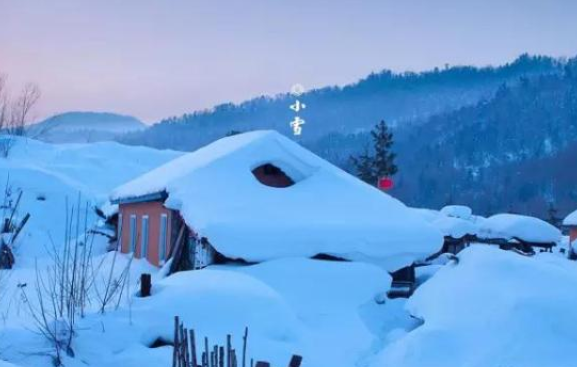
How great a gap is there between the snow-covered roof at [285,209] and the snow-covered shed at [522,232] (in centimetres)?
1774

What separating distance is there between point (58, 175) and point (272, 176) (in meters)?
23.4

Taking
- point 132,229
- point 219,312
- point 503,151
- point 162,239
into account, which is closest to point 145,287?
point 219,312

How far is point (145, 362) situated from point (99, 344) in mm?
726

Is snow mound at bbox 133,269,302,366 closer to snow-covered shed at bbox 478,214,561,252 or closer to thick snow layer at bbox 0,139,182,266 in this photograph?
thick snow layer at bbox 0,139,182,266

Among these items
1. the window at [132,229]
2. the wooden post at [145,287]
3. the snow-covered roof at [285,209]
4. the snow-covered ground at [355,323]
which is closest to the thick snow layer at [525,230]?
the snow-covered roof at [285,209]

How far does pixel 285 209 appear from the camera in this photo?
55.5 ft

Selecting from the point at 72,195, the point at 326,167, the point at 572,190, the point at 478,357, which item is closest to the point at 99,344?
the point at 478,357

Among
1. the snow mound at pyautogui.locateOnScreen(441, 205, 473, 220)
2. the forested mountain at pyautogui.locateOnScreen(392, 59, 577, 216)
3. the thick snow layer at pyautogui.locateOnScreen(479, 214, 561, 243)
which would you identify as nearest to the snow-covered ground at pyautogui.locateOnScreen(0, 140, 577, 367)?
the thick snow layer at pyautogui.locateOnScreen(479, 214, 561, 243)

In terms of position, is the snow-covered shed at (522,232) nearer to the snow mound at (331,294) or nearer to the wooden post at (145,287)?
the snow mound at (331,294)

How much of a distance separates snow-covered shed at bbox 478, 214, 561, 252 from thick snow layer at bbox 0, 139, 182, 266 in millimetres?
21954

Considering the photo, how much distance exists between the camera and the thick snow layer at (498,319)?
340 inches

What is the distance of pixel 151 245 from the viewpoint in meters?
20.5

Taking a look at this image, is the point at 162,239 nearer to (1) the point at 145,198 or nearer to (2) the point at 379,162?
(1) the point at 145,198

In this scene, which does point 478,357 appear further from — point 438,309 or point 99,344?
point 99,344
